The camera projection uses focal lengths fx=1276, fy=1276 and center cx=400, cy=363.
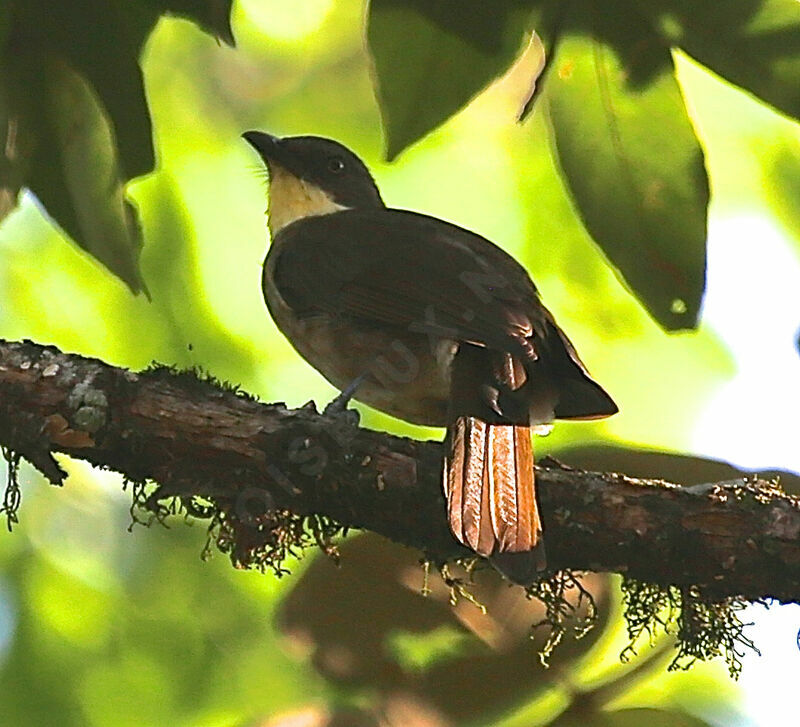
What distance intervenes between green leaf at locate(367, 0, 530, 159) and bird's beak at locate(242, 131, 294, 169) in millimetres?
1816

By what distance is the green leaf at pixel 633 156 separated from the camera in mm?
1646

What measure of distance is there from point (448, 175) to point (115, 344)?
1.03m

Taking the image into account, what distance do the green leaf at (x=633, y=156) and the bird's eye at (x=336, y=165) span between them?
70.6 inches

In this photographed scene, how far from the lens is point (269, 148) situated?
342 centimetres

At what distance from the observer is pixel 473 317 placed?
8.09 feet

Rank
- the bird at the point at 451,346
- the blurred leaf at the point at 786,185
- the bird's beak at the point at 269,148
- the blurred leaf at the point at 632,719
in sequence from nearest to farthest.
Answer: the blurred leaf at the point at 632,719
the bird at the point at 451,346
the blurred leaf at the point at 786,185
the bird's beak at the point at 269,148

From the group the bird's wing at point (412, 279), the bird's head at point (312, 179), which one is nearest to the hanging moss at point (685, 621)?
the bird's wing at point (412, 279)

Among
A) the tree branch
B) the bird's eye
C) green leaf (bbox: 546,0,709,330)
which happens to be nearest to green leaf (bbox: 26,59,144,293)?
the tree branch

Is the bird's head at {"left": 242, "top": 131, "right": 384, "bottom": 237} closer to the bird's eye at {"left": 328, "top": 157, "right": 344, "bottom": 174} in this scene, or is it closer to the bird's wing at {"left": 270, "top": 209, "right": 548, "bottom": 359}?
the bird's eye at {"left": 328, "top": 157, "right": 344, "bottom": 174}

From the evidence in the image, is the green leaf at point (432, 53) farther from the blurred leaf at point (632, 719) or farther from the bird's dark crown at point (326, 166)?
the bird's dark crown at point (326, 166)

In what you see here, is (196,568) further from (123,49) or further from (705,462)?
(123,49)

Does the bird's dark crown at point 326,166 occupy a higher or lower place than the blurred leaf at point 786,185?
higher

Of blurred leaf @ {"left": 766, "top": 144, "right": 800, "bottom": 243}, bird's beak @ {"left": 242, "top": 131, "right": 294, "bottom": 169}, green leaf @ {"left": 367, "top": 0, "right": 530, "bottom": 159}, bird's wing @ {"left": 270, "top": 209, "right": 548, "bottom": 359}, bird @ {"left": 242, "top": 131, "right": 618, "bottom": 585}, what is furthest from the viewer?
bird's beak @ {"left": 242, "top": 131, "right": 294, "bottom": 169}

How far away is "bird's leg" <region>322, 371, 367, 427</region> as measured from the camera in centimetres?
221
